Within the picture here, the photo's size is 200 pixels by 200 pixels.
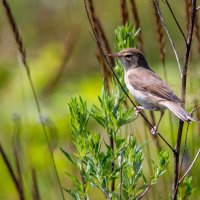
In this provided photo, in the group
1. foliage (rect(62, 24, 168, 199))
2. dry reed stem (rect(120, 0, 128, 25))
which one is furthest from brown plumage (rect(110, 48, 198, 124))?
foliage (rect(62, 24, 168, 199))

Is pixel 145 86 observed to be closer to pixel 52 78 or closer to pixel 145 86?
pixel 145 86

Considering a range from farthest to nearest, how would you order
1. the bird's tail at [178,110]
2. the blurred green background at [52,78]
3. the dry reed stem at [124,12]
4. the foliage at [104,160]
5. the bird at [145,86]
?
the blurred green background at [52,78] < the bird at [145,86] < the dry reed stem at [124,12] < the bird's tail at [178,110] < the foliage at [104,160]

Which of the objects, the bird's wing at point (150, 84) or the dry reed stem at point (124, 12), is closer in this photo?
the dry reed stem at point (124, 12)

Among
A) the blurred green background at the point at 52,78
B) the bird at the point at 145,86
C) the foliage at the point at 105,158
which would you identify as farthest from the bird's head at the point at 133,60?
the foliage at the point at 105,158

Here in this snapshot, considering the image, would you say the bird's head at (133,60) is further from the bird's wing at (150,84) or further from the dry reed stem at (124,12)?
the dry reed stem at (124,12)

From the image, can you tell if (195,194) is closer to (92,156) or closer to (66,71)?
(92,156)

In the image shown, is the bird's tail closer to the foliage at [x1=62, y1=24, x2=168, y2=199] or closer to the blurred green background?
the blurred green background

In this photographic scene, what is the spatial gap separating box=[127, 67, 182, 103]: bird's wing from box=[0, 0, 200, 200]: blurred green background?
0.07 metres

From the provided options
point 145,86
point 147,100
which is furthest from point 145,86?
point 147,100

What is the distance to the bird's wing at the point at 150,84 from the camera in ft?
10.4

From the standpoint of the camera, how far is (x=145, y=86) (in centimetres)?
336

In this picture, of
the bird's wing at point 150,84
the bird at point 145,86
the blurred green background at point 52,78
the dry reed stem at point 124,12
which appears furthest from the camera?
the blurred green background at point 52,78

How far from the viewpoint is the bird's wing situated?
317 cm

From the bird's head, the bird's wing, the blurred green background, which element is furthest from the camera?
the blurred green background
